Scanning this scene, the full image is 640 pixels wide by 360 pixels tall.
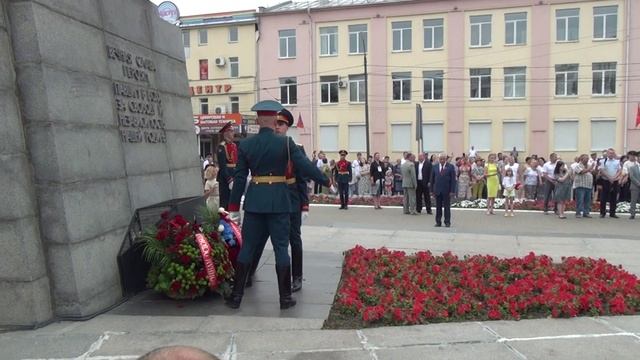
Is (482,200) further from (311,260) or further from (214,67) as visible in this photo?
(214,67)

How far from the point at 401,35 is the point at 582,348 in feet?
129

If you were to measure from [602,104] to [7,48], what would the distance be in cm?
3947

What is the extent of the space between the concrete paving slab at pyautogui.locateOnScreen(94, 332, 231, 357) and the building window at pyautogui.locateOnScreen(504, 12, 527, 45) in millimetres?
38945

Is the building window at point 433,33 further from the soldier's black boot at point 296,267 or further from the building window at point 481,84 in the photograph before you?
the soldier's black boot at point 296,267

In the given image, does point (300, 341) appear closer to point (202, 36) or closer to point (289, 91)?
point (289, 91)

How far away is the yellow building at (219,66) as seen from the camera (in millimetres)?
45938

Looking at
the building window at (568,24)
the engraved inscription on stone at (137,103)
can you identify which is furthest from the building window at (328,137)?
the engraved inscription on stone at (137,103)

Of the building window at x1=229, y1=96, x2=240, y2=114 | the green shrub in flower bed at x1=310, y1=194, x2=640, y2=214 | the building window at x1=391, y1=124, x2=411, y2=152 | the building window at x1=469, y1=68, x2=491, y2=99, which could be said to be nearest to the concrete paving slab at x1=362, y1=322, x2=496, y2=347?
the green shrub in flower bed at x1=310, y1=194, x2=640, y2=214

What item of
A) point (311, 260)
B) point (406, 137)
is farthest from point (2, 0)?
point (406, 137)

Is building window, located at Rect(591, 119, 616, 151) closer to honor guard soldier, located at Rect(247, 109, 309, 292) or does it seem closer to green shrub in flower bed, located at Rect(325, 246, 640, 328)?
green shrub in flower bed, located at Rect(325, 246, 640, 328)

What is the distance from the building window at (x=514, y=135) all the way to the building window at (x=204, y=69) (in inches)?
935

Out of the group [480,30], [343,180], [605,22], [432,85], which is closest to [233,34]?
[432,85]

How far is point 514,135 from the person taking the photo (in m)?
39.5

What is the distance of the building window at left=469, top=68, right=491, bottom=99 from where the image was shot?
40281mm
